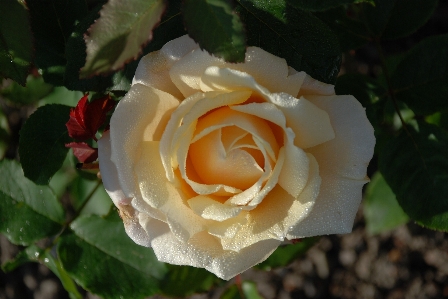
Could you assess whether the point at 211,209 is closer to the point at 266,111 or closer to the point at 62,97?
the point at 266,111

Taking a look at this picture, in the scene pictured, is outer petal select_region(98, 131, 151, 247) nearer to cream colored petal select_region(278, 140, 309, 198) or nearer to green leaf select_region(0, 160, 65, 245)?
cream colored petal select_region(278, 140, 309, 198)

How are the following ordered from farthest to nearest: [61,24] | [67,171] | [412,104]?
[67,171] < [412,104] < [61,24]

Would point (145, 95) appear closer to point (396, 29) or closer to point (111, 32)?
point (111, 32)

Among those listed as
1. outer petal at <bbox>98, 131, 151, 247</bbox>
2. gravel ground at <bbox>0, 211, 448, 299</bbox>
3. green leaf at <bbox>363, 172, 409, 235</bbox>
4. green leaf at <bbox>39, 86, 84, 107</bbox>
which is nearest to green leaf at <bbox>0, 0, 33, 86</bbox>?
outer petal at <bbox>98, 131, 151, 247</bbox>

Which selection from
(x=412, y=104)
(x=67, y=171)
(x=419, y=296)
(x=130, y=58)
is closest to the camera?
(x=130, y=58)

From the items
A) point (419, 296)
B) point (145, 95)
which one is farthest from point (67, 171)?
point (419, 296)
